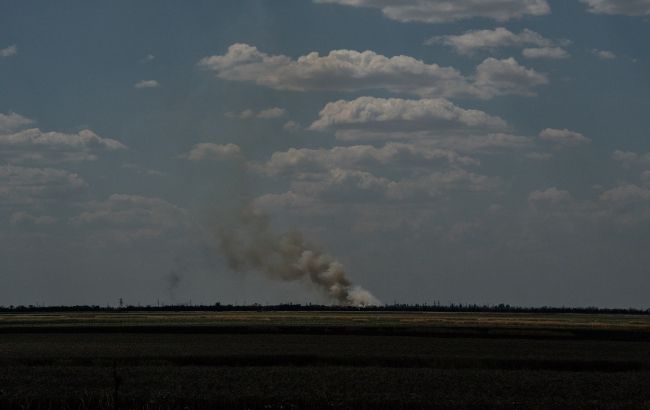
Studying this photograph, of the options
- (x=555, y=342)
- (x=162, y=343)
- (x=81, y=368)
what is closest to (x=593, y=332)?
(x=555, y=342)

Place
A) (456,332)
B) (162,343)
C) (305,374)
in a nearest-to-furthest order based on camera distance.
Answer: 1. (305,374)
2. (162,343)
3. (456,332)

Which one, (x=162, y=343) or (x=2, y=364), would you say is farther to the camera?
(x=162, y=343)

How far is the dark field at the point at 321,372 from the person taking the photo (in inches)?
1836

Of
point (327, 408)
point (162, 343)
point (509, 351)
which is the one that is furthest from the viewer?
point (162, 343)

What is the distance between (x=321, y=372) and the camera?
5703 centimetres

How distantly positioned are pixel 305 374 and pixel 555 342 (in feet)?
125

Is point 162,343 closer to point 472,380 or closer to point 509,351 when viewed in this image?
point 509,351

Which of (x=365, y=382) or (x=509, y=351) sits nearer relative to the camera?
(x=365, y=382)

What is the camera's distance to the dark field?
46.6 meters

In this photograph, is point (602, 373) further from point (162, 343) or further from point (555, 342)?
point (162, 343)

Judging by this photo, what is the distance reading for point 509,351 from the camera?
74.1 m

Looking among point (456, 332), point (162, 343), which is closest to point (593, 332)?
point (456, 332)

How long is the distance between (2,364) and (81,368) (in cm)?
715

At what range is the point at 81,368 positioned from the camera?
2308 inches
